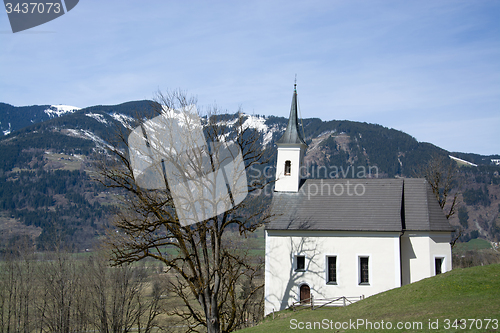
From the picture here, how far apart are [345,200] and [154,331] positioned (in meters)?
37.3

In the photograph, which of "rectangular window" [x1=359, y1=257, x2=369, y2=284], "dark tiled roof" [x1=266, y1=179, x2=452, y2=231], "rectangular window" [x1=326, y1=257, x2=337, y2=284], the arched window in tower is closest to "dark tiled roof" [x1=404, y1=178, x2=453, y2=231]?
"dark tiled roof" [x1=266, y1=179, x2=452, y2=231]

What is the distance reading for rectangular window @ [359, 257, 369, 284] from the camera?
102 ft

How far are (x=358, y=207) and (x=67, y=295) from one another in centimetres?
2936

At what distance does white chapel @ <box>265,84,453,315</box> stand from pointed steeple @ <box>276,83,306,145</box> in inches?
229

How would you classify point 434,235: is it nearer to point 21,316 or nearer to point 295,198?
point 295,198

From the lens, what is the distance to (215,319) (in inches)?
901

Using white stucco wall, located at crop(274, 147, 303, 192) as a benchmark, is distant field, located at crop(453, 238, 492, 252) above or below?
below

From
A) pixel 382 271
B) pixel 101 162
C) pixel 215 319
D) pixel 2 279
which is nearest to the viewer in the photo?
pixel 101 162

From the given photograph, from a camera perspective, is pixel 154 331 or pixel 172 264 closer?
pixel 172 264

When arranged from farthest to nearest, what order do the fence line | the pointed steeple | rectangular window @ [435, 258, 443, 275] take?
the pointed steeple < rectangular window @ [435, 258, 443, 275] < the fence line

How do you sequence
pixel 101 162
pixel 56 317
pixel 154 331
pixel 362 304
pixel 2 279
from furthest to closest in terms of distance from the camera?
1. pixel 154 331
2. pixel 2 279
3. pixel 56 317
4. pixel 362 304
5. pixel 101 162

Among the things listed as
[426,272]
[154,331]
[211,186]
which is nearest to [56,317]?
[154,331]

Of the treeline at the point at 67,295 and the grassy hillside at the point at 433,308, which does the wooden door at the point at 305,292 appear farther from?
the treeline at the point at 67,295

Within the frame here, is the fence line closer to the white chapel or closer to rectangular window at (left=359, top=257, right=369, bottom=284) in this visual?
the white chapel
